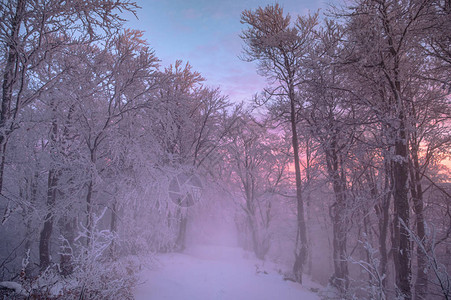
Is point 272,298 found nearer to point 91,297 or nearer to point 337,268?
point 337,268

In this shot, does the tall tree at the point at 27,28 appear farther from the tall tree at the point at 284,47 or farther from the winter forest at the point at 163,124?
the tall tree at the point at 284,47

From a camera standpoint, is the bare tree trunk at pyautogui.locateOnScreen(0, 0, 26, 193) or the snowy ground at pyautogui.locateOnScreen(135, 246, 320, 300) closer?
the bare tree trunk at pyautogui.locateOnScreen(0, 0, 26, 193)

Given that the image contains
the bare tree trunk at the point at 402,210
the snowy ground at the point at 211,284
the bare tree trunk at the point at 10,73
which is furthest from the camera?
the snowy ground at the point at 211,284

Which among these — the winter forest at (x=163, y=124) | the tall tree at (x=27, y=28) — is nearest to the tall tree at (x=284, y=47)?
the winter forest at (x=163, y=124)

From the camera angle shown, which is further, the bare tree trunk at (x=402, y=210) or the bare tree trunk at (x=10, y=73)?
the bare tree trunk at (x=402, y=210)

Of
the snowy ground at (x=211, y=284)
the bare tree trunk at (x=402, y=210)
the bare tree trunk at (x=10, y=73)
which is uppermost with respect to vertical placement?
the bare tree trunk at (x=10, y=73)

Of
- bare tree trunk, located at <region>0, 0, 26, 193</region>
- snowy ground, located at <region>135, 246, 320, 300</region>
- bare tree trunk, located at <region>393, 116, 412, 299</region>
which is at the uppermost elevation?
bare tree trunk, located at <region>0, 0, 26, 193</region>

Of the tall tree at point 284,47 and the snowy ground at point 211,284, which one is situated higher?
the tall tree at point 284,47

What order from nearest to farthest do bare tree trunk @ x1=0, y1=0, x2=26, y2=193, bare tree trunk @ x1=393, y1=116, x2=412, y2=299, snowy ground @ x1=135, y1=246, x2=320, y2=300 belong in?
bare tree trunk @ x1=0, y1=0, x2=26, y2=193 → bare tree trunk @ x1=393, y1=116, x2=412, y2=299 → snowy ground @ x1=135, y1=246, x2=320, y2=300

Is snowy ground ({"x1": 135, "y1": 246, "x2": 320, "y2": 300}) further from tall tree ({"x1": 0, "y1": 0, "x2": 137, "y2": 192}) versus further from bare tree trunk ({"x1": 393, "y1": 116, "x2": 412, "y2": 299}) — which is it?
tall tree ({"x1": 0, "y1": 0, "x2": 137, "y2": 192})

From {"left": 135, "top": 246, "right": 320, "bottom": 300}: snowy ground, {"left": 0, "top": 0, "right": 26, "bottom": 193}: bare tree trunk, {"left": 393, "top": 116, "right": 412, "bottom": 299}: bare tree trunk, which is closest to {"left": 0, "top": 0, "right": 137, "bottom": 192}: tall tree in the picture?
{"left": 0, "top": 0, "right": 26, "bottom": 193}: bare tree trunk

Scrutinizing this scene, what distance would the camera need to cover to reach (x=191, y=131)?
13.6m

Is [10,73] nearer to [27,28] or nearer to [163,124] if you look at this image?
[27,28]

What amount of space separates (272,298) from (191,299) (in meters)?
2.49
